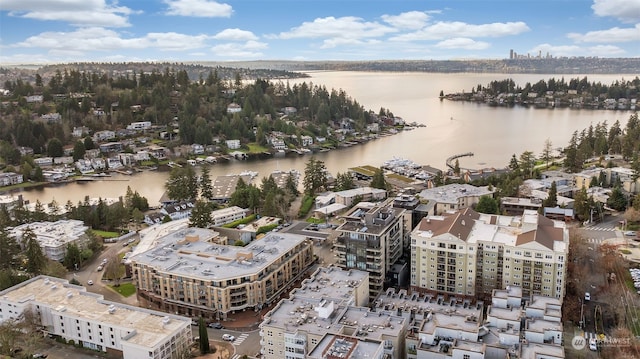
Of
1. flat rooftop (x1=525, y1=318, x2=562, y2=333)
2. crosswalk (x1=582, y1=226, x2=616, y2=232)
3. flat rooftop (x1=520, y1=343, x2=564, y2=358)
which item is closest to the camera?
flat rooftop (x1=520, y1=343, x2=564, y2=358)

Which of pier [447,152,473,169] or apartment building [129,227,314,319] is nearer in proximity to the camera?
apartment building [129,227,314,319]

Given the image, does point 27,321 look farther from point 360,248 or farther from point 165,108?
point 165,108

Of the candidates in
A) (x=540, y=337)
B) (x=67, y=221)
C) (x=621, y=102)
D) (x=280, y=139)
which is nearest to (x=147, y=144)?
(x=280, y=139)

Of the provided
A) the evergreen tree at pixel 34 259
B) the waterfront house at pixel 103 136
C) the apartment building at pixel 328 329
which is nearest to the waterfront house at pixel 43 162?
the waterfront house at pixel 103 136

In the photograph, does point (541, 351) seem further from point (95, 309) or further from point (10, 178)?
point (10, 178)

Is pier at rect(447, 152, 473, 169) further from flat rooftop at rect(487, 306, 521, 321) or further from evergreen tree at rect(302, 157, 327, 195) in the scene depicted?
flat rooftop at rect(487, 306, 521, 321)

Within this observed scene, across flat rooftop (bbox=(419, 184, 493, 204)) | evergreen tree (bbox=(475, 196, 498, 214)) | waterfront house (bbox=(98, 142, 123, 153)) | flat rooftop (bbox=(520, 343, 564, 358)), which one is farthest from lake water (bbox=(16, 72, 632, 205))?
flat rooftop (bbox=(520, 343, 564, 358))
